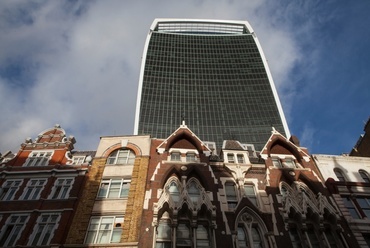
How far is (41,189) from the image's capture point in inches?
1220

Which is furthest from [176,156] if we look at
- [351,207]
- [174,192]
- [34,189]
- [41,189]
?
[351,207]

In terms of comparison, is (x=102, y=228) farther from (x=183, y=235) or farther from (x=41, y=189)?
(x=41, y=189)

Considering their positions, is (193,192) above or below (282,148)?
below

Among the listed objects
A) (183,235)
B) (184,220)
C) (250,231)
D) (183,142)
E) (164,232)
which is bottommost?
(183,235)

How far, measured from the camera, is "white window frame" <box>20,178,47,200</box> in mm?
30359

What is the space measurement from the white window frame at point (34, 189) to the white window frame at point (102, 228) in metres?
7.73

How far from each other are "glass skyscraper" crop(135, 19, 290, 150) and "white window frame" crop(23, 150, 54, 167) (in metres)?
76.8

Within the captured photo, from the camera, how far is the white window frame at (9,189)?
100 feet

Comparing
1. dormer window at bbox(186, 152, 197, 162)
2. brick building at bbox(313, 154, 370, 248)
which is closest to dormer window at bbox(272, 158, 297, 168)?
brick building at bbox(313, 154, 370, 248)

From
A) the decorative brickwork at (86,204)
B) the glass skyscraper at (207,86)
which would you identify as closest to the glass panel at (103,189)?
the decorative brickwork at (86,204)

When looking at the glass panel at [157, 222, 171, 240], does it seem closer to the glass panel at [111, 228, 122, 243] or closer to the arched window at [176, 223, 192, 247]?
the arched window at [176, 223, 192, 247]

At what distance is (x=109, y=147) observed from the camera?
3516 centimetres

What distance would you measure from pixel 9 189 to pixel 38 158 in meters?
4.77

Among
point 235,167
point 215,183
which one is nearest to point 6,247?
point 215,183
